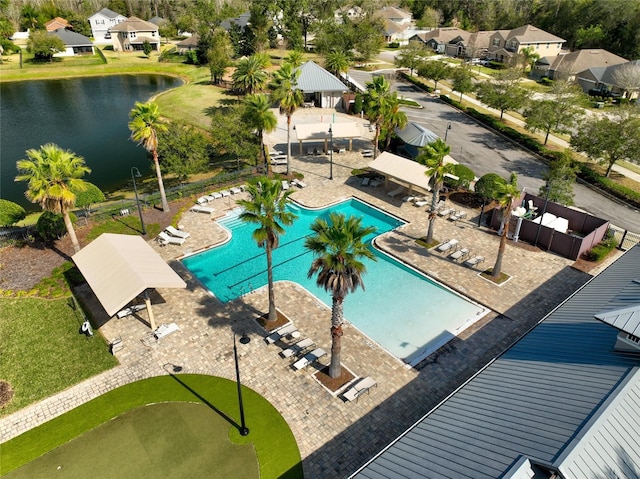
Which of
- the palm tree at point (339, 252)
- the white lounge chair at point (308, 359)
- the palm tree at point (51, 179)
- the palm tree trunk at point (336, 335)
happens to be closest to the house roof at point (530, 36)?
the palm tree at point (339, 252)

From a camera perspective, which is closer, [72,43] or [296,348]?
[296,348]

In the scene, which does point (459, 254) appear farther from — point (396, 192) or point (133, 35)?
point (133, 35)

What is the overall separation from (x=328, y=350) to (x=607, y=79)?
8388 cm

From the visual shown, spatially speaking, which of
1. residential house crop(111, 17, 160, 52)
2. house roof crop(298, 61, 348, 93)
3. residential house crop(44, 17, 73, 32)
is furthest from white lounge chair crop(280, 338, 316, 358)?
residential house crop(44, 17, 73, 32)

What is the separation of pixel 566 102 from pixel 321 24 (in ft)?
204

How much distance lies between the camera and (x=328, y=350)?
2659 cm

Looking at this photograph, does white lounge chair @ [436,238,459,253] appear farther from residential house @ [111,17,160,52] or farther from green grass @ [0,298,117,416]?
residential house @ [111,17,160,52]

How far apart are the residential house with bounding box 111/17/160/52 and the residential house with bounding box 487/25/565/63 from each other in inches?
3759

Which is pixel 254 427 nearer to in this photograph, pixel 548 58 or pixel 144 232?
pixel 144 232

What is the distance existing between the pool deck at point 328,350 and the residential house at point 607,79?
→ 61950mm

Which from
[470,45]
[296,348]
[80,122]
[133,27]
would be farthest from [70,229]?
[133,27]

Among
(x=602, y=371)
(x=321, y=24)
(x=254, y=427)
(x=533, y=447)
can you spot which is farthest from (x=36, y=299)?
(x=321, y=24)

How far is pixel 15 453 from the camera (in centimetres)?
2102

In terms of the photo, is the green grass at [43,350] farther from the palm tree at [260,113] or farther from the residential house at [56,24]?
the residential house at [56,24]
